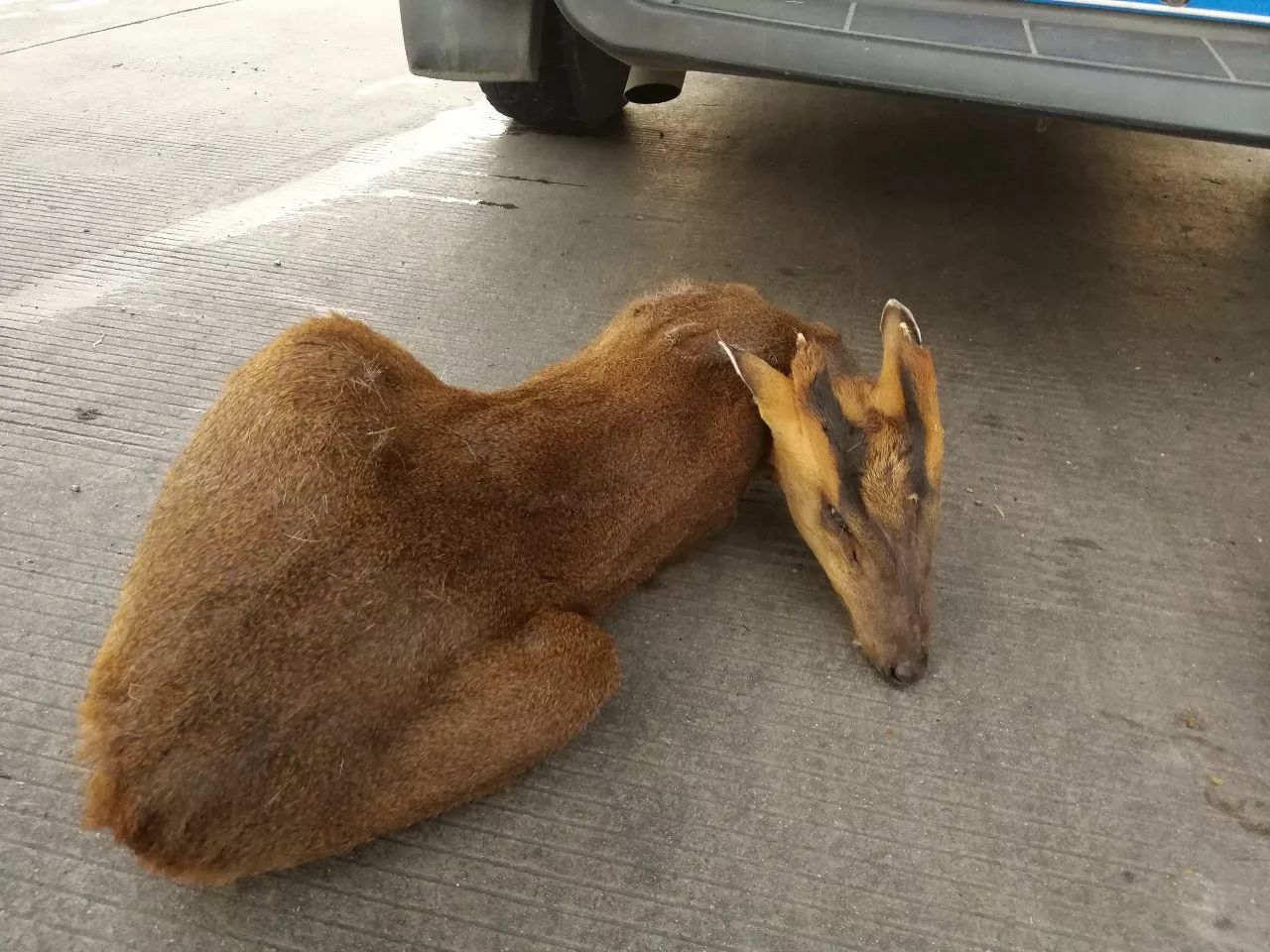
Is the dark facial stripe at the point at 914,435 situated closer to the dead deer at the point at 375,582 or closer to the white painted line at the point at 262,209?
the dead deer at the point at 375,582

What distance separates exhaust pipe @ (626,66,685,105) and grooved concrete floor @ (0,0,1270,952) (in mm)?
370

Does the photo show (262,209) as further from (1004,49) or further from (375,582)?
(1004,49)

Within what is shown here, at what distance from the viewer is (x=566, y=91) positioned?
4270 millimetres

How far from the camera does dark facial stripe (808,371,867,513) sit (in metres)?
2.11

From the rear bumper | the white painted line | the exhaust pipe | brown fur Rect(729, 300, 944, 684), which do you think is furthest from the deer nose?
the white painted line

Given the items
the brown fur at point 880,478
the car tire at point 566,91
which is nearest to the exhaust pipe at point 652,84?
the car tire at point 566,91

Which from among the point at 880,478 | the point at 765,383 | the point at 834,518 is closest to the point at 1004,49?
the point at 765,383

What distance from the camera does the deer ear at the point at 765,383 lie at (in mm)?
2213

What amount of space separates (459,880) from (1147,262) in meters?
3.67

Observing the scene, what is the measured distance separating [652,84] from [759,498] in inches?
90.0

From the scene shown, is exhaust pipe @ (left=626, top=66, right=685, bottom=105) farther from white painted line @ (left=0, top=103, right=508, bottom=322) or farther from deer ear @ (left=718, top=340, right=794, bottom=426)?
deer ear @ (left=718, top=340, right=794, bottom=426)

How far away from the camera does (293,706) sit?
148cm

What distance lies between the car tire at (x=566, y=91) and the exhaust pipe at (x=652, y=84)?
0.16 metres

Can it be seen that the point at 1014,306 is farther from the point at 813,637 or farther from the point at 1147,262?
the point at 813,637
